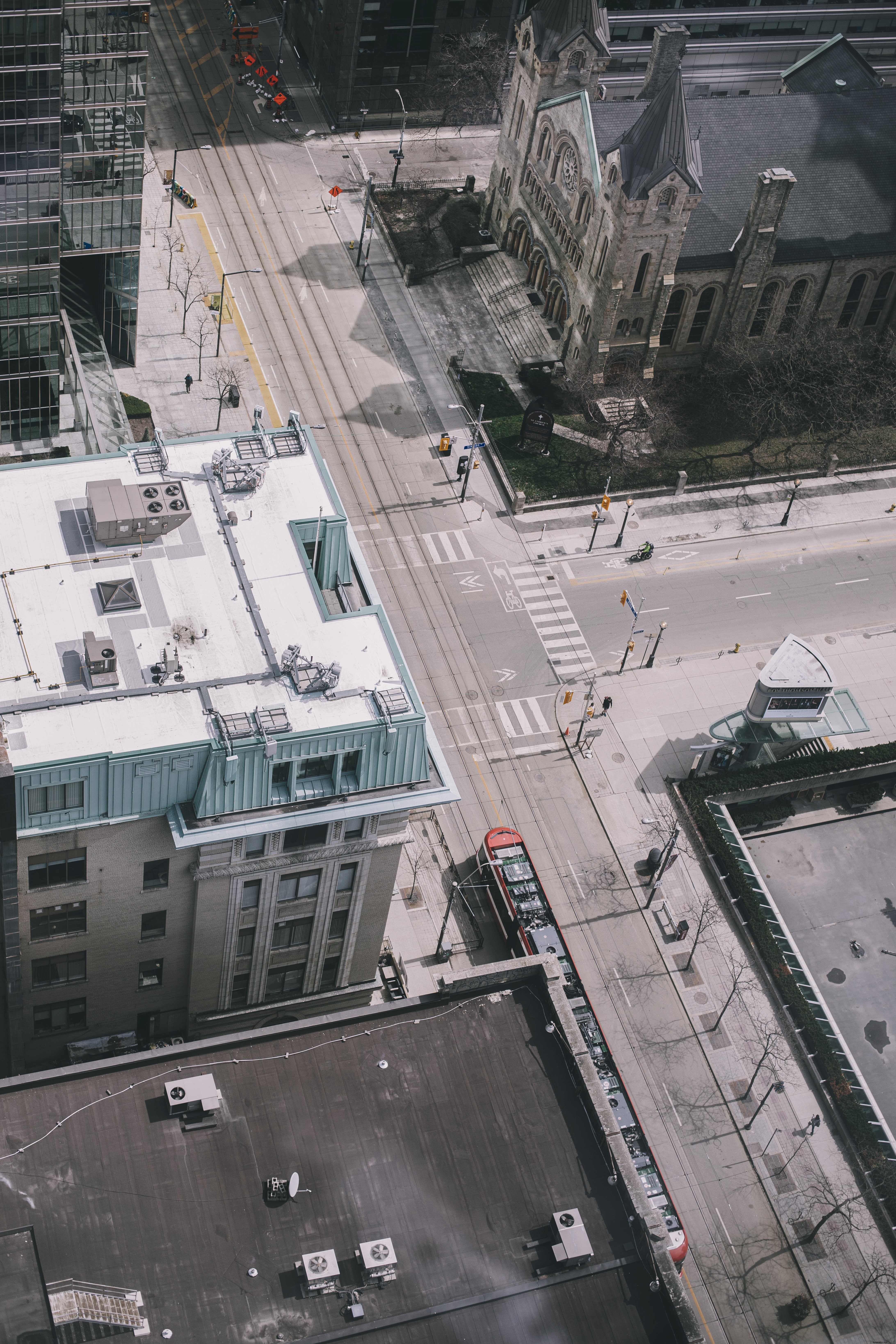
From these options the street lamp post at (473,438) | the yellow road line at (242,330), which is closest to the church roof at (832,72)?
the street lamp post at (473,438)

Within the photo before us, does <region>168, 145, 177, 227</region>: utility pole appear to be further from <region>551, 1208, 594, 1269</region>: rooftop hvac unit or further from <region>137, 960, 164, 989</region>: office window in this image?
<region>551, 1208, 594, 1269</region>: rooftop hvac unit

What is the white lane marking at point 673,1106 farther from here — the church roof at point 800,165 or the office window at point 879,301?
the office window at point 879,301

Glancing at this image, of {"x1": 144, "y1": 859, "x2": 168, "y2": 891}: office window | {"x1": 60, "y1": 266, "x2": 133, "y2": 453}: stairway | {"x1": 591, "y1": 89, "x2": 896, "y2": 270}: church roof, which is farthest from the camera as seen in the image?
{"x1": 591, "y1": 89, "x2": 896, "y2": 270}: church roof

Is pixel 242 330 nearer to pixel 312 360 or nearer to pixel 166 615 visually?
pixel 312 360

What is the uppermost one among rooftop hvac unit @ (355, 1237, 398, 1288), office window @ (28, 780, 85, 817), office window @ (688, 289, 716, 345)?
office window @ (688, 289, 716, 345)

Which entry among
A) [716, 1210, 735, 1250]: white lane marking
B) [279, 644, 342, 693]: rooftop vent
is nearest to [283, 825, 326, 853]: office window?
[279, 644, 342, 693]: rooftop vent

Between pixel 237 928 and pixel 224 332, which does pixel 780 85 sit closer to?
pixel 224 332
